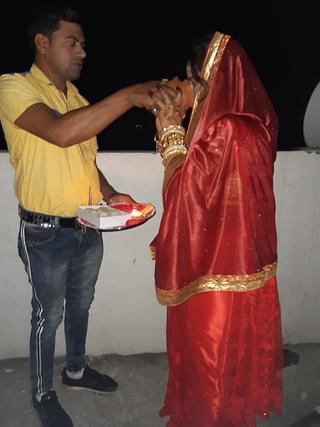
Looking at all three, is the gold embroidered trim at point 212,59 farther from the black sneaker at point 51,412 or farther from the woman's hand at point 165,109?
the black sneaker at point 51,412

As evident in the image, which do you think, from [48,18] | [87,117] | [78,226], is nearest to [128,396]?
[78,226]

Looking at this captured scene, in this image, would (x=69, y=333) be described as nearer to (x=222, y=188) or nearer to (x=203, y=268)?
(x=203, y=268)

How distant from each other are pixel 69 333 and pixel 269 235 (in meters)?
1.06

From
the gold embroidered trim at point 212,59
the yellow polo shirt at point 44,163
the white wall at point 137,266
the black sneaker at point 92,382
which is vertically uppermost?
the gold embroidered trim at point 212,59

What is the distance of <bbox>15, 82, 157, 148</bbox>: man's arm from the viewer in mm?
1388

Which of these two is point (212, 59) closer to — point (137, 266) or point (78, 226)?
point (78, 226)

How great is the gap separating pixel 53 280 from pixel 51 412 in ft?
1.89

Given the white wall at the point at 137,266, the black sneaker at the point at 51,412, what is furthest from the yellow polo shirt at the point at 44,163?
the black sneaker at the point at 51,412

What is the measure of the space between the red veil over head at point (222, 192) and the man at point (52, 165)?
0.24 meters

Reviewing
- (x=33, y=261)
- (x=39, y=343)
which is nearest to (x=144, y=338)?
(x=39, y=343)

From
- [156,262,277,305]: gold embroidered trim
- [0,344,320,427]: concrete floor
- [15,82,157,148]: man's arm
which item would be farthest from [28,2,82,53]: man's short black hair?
[0,344,320,427]: concrete floor

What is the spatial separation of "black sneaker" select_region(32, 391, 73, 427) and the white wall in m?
0.44

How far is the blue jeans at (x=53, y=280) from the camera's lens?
5.38 feet

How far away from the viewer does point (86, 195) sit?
1.67 metres
